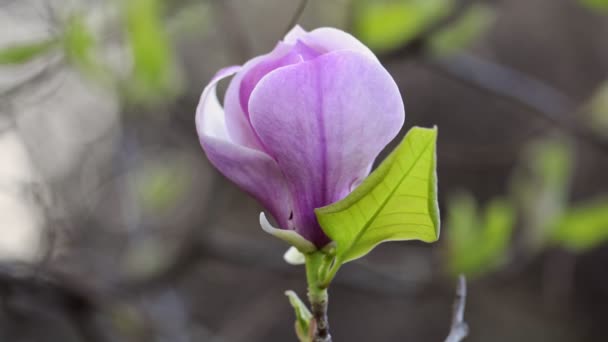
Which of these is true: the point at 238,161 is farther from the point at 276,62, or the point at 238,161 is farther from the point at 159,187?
the point at 159,187

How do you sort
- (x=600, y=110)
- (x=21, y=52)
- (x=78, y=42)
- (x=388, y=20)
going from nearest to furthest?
(x=21, y=52)
(x=78, y=42)
(x=388, y=20)
(x=600, y=110)

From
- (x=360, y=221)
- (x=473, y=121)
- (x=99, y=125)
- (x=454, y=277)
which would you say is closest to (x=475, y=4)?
(x=454, y=277)

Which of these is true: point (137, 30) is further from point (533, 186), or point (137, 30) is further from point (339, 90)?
point (533, 186)

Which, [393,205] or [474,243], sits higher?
[393,205]

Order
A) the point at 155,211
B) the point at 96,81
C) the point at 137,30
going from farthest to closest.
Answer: the point at 155,211, the point at 96,81, the point at 137,30

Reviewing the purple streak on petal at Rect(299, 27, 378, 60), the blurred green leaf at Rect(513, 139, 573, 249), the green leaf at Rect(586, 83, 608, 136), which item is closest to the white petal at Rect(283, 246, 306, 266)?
the purple streak on petal at Rect(299, 27, 378, 60)

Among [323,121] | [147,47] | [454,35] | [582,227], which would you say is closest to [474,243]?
[582,227]

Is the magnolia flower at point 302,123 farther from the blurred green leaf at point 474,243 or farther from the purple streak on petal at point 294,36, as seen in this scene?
the blurred green leaf at point 474,243
